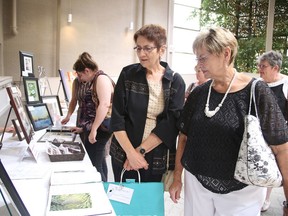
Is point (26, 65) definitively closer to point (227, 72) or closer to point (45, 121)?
Answer: point (45, 121)

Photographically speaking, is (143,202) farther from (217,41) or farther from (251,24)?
(251,24)

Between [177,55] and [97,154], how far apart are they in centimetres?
548

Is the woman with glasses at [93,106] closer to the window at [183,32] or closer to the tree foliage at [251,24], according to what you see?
the tree foliage at [251,24]

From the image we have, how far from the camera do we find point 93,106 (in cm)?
239

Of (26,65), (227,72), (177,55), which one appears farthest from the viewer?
(177,55)

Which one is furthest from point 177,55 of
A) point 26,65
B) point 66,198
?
point 66,198

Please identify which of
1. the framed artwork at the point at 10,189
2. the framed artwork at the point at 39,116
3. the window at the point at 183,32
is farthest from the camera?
the window at the point at 183,32

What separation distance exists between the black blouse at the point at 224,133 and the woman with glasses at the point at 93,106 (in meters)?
1.12

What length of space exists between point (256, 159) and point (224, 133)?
157 mm

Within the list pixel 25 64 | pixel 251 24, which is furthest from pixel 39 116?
pixel 251 24

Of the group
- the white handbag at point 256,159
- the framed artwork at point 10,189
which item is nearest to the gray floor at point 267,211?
the white handbag at point 256,159

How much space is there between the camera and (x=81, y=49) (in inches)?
238

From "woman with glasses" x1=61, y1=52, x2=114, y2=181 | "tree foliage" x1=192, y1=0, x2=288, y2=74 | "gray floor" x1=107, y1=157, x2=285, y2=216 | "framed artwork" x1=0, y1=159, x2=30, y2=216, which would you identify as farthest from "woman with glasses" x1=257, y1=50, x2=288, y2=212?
"tree foliage" x1=192, y1=0, x2=288, y2=74

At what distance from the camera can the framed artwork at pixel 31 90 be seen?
7.55ft
